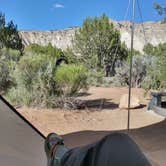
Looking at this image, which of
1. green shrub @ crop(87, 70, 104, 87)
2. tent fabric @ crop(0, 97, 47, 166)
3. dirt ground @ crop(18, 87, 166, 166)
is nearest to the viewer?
tent fabric @ crop(0, 97, 47, 166)

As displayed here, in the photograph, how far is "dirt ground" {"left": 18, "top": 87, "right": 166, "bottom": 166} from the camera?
2782 mm

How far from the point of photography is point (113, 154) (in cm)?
74

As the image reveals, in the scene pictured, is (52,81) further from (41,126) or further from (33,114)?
(41,126)

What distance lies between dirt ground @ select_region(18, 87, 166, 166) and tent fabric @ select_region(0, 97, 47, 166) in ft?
2.66

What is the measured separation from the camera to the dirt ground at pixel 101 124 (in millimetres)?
2782

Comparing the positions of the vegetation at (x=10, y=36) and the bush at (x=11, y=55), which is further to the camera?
the vegetation at (x=10, y=36)

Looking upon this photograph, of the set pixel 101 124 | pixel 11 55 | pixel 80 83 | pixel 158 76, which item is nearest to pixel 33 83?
pixel 11 55

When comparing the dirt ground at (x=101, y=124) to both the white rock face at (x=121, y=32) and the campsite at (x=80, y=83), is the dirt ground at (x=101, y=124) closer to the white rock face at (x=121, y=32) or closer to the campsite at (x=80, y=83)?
the campsite at (x=80, y=83)

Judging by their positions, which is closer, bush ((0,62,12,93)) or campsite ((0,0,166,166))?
campsite ((0,0,166,166))

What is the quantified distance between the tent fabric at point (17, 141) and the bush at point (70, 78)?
103 inches

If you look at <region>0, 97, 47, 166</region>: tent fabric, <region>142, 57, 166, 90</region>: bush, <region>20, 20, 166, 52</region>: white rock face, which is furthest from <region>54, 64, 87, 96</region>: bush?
<region>0, 97, 47, 166</region>: tent fabric

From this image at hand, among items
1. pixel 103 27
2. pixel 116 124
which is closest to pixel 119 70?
pixel 103 27

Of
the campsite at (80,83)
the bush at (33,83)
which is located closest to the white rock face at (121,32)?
the campsite at (80,83)

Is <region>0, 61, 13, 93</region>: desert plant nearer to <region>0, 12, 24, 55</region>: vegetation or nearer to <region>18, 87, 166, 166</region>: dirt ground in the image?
<region>18, 87, 166, 166</region>: dirt ground
